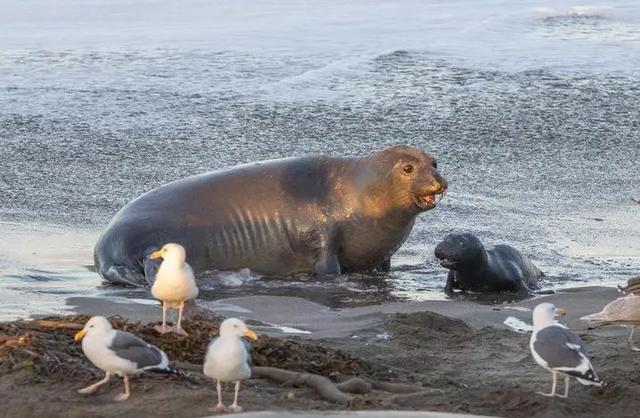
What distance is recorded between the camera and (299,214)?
34.5 ft

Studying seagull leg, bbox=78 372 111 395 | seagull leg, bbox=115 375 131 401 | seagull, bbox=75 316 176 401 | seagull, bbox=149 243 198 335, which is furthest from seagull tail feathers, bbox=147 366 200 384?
seagull, bbox=149 243 198 335

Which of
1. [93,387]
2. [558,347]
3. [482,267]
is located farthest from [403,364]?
[482,267]

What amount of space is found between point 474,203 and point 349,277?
5.85 feet

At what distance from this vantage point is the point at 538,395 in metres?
6.37

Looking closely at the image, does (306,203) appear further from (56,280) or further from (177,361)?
(177,361)

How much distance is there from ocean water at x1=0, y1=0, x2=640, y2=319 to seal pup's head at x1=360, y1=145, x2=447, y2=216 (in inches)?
16.8

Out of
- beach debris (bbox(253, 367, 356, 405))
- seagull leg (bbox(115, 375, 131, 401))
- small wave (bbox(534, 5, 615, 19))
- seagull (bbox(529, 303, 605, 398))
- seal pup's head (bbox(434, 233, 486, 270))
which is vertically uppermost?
small wave (bbox(534, 5, 615, 19))

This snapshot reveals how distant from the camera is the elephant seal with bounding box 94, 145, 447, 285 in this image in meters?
10.4

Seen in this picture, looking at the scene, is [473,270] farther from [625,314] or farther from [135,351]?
[135,351]

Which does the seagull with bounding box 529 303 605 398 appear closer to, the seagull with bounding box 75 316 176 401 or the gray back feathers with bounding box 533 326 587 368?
the gray back feathers with bounding box 533 326 587 368

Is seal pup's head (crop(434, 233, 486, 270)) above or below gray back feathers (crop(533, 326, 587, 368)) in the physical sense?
below

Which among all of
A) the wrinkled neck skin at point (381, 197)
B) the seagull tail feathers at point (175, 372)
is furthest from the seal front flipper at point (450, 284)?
the seagull tail feathers at point (175, 372)

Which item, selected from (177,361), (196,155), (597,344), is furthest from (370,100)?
(177,361)

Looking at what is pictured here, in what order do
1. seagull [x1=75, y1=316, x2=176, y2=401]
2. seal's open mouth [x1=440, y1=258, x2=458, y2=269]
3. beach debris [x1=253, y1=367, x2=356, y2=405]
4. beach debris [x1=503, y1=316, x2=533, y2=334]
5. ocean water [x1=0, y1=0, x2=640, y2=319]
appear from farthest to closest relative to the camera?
ocean water [x1=0, y1=0, x2=640, y2=319] < seal's open mouth [x1=440, y1=258, x2=458, y2=269] < beach debris [x1=503, y1=316, x2=533, y2=334] < beach debris [x1=253, y1=367, x2=356, y2=405] < seagull [x1=75, y1=316, x2=176, y2=401]
